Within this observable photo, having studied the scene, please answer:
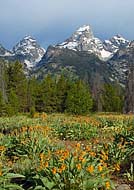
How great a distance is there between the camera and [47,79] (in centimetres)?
6450

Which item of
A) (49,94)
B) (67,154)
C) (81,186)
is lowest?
(81,186)

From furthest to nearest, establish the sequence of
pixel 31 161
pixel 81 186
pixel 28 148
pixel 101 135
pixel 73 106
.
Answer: pixel 73 106
pixel 101 135
pixel 28 148
pixel 31 161
pixel 81 186

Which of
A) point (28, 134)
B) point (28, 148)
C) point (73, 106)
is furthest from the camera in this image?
point (73, 106)

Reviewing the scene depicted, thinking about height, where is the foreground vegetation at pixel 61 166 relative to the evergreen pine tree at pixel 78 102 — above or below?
below

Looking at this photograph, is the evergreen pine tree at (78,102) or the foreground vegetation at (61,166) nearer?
the foreground vegetation at (61,166)

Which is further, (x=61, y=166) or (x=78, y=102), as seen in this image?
(x=78, y=102)

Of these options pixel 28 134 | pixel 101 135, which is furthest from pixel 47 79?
pixel 28 134

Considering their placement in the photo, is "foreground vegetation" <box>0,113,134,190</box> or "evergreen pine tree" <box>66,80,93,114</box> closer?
"foreground vegetation" <box>0,113,134,190</box>

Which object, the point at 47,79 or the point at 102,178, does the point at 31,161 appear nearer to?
the point at 102,178

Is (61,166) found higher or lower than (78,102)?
lower

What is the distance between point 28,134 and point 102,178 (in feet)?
16.7

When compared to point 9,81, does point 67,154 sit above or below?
below

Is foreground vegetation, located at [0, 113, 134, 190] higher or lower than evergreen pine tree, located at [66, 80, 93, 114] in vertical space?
lower

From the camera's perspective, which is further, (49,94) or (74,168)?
(49,94)
